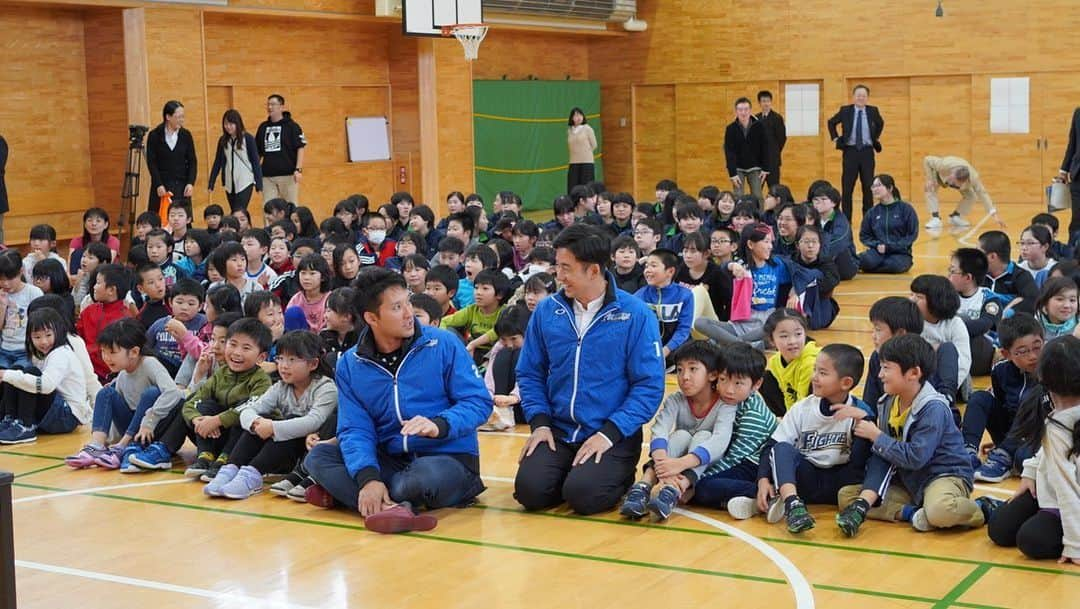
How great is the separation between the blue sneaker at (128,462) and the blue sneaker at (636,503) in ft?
8.88

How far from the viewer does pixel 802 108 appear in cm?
2302

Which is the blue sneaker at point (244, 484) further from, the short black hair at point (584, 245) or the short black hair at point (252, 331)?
the short black hair at point (584, 245)

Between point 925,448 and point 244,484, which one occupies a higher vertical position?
point 925,448

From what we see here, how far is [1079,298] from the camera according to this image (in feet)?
24.8

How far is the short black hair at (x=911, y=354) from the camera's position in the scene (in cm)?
554

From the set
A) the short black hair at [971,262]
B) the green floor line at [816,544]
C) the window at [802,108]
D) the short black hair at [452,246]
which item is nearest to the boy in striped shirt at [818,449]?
the green floor line at [816,544]

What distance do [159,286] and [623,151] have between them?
660 inches

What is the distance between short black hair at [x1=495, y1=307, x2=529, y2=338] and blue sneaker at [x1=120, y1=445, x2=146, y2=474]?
7.53 feet

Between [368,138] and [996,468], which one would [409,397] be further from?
[368,138]

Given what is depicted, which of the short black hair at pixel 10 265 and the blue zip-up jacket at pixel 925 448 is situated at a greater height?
the short black hair at pixel 10 265

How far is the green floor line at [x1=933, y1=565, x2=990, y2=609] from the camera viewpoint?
462 centimetres

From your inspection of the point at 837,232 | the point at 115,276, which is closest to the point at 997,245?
the point at 837,232

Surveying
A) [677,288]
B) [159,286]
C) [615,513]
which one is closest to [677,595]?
[615,513]

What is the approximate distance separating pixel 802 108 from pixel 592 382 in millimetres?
17929
